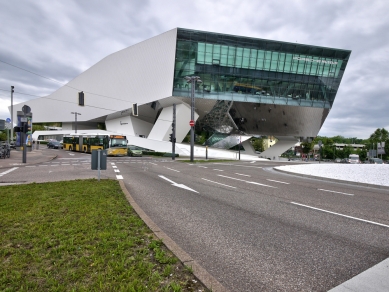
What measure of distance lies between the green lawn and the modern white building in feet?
120

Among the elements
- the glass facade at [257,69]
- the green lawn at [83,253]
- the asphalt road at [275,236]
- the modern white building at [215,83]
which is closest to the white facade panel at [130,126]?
the modern white building at [215,83]

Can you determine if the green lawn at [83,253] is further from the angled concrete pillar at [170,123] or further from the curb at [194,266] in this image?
the angled concrete pillar at [170,123]

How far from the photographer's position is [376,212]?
6.71 metres

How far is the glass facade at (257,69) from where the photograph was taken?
41.0 meters

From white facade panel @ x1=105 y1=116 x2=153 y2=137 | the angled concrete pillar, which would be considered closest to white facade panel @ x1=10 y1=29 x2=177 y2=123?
white facade panel @ x1=105 y1=116 x2=153 y2=137

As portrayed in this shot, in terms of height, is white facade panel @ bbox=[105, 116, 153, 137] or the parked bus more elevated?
white facade panel @ bbox=[105, 116, 153, 137]

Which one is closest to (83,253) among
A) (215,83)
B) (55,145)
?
(215,83)

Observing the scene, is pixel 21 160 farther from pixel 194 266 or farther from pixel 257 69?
pixel 257 69

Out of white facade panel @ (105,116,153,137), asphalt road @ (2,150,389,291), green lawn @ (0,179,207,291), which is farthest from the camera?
white facade panel @ (105,116,153,137)

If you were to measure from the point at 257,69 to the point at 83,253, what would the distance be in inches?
1750

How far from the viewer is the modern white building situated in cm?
4116

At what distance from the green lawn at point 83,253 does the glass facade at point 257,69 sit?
3730 centimetres

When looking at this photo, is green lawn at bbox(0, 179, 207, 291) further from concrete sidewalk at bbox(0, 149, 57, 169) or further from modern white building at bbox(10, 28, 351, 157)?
modern white building at bbox(10, 28, 351, 157)

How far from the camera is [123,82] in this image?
159 ft
